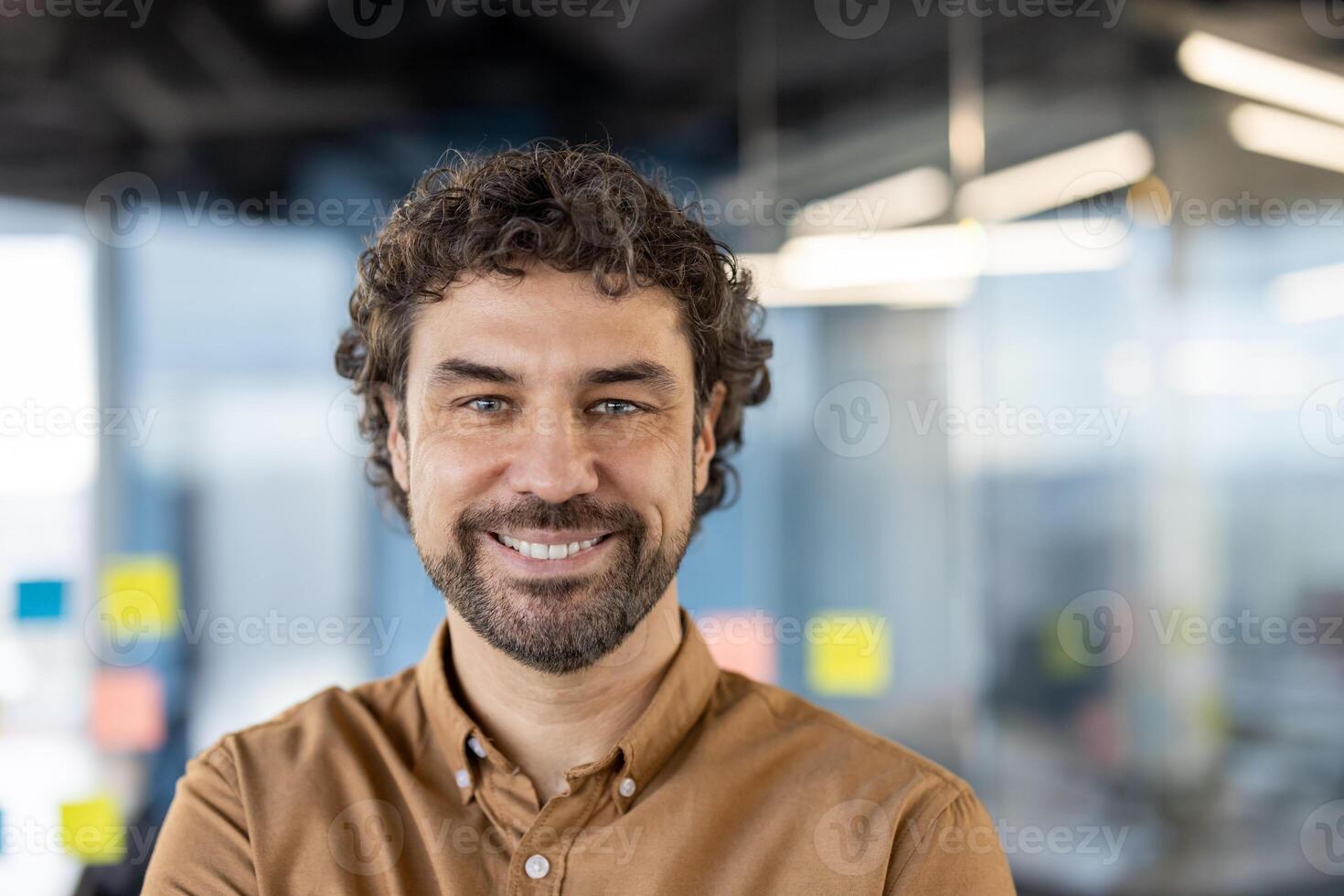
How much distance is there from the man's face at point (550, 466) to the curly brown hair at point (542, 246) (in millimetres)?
35

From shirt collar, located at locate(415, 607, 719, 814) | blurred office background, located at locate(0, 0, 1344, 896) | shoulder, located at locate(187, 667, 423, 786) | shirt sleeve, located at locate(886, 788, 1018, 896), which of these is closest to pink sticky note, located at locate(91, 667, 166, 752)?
Result: blurred office background, located at locate(0, 0, 1344, 896)

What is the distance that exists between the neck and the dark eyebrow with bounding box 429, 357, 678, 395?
0.88 feet

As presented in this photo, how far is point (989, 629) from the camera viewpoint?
2.63 metres

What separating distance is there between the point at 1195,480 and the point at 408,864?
212 cm

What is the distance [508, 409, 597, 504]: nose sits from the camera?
1238mm

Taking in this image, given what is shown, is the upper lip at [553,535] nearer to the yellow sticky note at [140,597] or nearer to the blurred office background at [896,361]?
the blurred office background at [896,361]

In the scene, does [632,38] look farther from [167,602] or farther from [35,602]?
[35,602]

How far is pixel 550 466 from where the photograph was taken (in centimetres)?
124

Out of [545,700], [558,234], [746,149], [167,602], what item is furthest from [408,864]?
[746,149]

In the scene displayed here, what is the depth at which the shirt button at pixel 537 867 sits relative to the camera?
1199mm

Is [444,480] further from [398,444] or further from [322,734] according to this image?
[322,734]

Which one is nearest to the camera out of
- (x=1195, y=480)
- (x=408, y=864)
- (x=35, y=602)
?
(x=408, y=864)

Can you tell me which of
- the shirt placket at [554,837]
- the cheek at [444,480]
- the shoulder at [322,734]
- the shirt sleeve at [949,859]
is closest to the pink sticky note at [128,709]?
the shoulder at [322,734]

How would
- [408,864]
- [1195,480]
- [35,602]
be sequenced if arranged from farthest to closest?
[1195,480], [35,602], [408,864]
